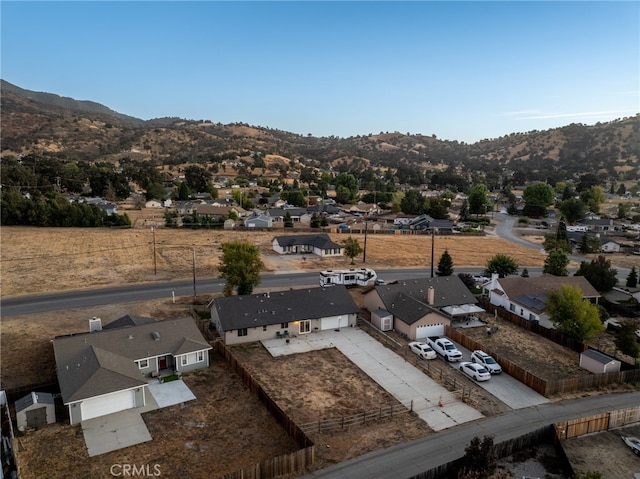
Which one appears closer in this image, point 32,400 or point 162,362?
point 32,400

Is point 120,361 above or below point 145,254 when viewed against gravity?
above

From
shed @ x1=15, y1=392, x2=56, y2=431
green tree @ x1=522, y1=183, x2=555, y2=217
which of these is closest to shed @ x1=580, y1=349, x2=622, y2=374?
shed @ x1=15, y1=392, x2=56, y2=431

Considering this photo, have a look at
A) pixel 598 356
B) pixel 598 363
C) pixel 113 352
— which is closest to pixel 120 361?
pixel 113 352

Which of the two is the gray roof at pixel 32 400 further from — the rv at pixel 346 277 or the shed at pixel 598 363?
the shed at pixel 598 363

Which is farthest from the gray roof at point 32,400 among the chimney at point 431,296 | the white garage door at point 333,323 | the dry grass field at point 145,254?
the chimney at point 431,296

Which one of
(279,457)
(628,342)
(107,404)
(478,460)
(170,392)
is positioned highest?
(628,342)

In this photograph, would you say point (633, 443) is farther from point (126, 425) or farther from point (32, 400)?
point (32, 400)

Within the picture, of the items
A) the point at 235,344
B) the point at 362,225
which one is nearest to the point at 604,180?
the point at 362,225

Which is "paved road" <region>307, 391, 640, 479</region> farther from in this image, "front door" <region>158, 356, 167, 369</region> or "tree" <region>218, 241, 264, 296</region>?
"tree" <region>218, 241, 264, 296</region>
